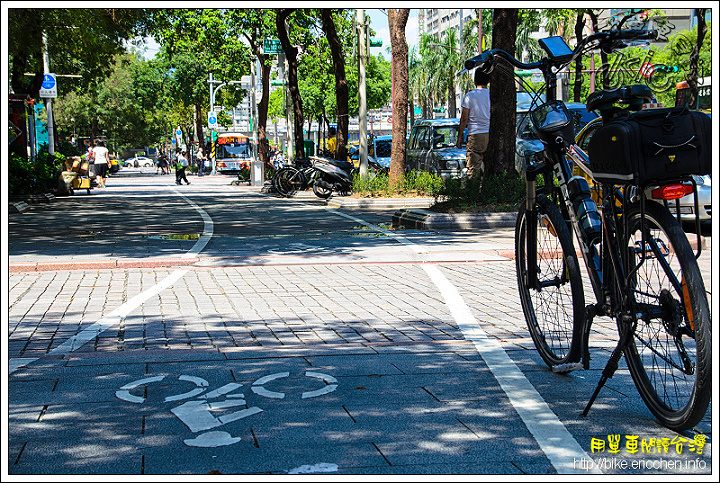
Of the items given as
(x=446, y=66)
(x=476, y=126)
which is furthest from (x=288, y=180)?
(x=446, y=66)

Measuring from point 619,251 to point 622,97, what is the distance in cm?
72

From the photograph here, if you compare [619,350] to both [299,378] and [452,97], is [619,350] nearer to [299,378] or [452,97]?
[299,378]

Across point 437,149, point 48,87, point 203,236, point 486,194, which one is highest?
point 48,87

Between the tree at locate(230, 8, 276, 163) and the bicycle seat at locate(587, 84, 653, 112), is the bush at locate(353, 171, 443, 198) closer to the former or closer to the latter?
the tree at locate(230, 8, 276, 163)

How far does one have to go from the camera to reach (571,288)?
4.04 metres

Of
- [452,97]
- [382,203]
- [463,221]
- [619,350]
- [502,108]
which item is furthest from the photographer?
[452,97]

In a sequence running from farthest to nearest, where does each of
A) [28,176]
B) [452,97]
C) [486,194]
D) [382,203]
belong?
[452,97], [28,176], [382,203], [486,194]

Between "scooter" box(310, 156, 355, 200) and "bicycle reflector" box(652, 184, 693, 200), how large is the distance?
1882 cm

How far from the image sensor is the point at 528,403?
12.8 feet

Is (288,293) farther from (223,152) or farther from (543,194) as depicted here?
(223,152)

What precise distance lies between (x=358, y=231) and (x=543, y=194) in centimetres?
915

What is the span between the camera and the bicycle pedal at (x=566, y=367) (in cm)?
411

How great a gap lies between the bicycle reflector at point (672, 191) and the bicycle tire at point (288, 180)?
21404 mm

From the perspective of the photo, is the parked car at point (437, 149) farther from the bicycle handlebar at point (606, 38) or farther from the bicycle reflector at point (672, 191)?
the bicycle reflector at point (672, 191)
